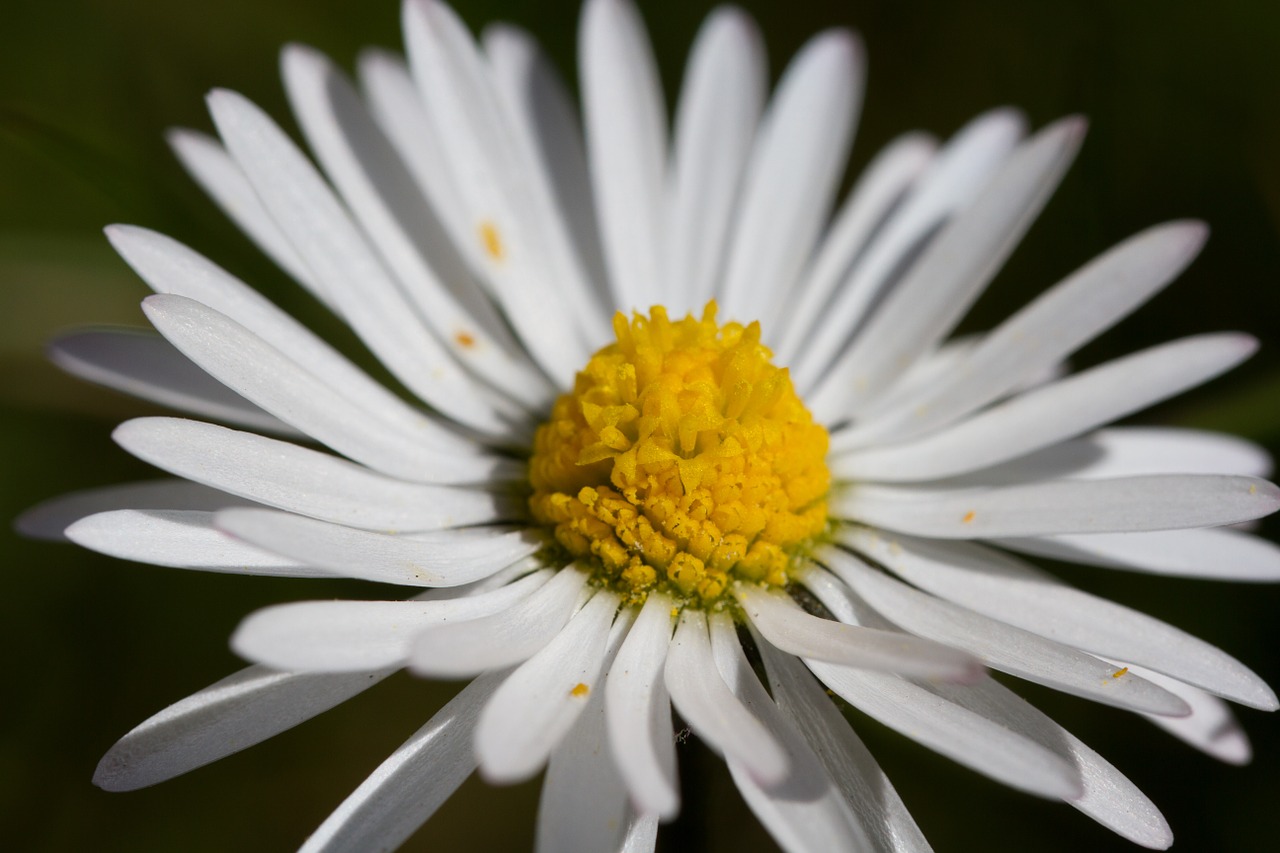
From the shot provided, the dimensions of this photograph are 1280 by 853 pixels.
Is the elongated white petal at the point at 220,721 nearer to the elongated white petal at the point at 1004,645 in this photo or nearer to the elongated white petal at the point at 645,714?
the elongated white petal at the point at 645,714

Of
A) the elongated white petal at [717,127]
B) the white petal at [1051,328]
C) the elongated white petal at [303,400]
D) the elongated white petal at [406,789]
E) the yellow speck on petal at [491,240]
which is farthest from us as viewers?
the elongated white petal at [717,127]

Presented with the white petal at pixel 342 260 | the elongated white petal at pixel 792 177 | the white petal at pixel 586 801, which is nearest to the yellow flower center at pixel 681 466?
the white petal at pixel 342 260

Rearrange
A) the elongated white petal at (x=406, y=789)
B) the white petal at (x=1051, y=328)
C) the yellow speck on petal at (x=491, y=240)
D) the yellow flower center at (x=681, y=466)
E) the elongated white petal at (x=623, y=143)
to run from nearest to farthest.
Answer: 1. the elongated white petal at (x=406, y=789)
2. the yellow flower center at (x=681, y=466)
3. the white petal at (x=1051, y=328)
4. the yellow speck on petal at (x=491, y=240)
5. the elongated white petal at (x=623, y=143)

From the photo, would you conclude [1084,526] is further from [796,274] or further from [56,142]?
[56,142]

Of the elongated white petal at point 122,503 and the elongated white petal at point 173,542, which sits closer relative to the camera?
the elongated white petal at point 173,542

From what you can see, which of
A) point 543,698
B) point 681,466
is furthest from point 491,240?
point 543,698

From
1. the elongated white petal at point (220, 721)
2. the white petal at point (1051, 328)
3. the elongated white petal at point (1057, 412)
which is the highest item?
the white petal at point (1051, 328)

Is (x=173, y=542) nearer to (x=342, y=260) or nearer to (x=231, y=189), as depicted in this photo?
(x=342, y=260)

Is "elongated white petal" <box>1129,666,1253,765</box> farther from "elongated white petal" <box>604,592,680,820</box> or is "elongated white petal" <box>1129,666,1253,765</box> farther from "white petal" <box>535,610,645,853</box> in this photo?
"white petal" <box>535,610,645,853</box>
